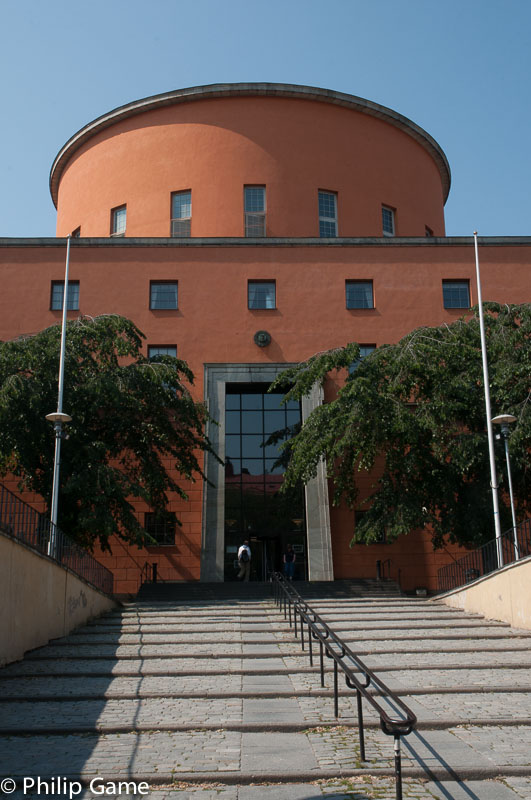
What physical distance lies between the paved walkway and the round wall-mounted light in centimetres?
1322

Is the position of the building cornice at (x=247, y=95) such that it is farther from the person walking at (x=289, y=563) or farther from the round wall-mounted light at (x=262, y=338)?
the person walking at (x=289, y=563)

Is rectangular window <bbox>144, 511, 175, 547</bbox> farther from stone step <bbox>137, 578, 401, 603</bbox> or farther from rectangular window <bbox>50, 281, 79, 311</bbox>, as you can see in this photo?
rectangular window <bbox>50, 281, 79, 311</bbox>

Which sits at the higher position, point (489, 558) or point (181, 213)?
point (181, 213)

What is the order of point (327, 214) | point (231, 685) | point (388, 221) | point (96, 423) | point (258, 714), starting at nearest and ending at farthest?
point (258, 714)
point (231, 685)
point (96, 423)
point (327, 214)
point (388, 221)

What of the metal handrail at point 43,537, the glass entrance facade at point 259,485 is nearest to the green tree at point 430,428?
the glass entrance facade at point 259,485

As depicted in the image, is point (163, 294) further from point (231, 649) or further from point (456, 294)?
point (231, 649)

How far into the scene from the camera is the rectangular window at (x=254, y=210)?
→ 29703mm

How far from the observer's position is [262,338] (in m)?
26.8

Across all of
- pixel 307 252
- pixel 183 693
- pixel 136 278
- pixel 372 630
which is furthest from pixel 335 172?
pixel 183 693

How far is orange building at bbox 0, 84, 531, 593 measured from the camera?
25.4m

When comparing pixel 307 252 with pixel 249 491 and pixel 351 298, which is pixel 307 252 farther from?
pixel 249 491

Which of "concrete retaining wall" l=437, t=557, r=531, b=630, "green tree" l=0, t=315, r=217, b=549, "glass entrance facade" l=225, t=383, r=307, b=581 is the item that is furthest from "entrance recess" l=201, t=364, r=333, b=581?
"concrete retaining wall" l=437, t=557, r=531, b=630

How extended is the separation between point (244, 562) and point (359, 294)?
1030 centimetres

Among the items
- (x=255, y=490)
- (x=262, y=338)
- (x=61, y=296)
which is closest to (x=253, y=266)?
(x=262, y=338)
